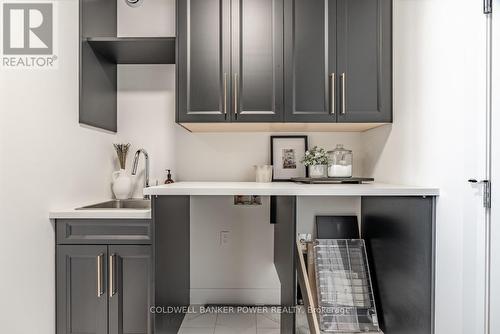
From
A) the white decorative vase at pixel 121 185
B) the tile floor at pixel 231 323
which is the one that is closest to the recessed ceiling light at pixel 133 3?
the white decorative vase at pixel 121 185

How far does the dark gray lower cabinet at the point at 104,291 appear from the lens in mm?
1543

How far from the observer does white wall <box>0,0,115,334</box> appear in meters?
1.32

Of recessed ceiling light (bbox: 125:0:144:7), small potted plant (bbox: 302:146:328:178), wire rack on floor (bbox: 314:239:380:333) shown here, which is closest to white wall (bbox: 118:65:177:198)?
recessed ceiling light (bbox: 125:0:144:7)

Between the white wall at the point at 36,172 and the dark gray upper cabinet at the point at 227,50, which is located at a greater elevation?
the dark gray upper cabinet at the point at 227,50

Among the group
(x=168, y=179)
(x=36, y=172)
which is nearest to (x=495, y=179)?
(x=168, y=179)

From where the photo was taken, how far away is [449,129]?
1.33 meters

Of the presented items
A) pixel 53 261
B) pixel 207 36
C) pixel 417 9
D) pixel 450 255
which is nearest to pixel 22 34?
pixel 207 36

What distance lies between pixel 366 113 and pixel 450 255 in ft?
3.03

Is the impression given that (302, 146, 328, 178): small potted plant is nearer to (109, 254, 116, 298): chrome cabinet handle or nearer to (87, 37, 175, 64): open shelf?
(87, 37, 175, 64): open shelf

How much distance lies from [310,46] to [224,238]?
58.6 inches

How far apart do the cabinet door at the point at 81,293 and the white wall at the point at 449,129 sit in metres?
1.67

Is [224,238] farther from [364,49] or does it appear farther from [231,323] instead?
[364,49]

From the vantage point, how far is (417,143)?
1.60 metres

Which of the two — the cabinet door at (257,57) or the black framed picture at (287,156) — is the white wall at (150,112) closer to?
the cabinet door at (257,57)
